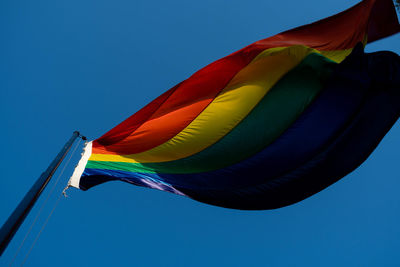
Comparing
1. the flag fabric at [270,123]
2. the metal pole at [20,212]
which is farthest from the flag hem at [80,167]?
the metal pole at [20,212]

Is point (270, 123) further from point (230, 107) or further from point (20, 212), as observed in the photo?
point (20, 212)

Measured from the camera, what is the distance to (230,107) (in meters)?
3.24

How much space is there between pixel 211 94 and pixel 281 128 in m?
1.04

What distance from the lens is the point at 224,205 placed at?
3.10 meters

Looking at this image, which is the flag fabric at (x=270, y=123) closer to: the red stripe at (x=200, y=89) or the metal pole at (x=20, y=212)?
the red stripe at (x=200, y=89)

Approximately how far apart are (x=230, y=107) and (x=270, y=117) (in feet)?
1.71

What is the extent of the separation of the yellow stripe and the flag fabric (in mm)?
13

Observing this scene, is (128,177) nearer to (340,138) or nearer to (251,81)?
(251,81)

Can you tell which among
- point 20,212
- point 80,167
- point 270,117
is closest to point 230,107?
point 270,117

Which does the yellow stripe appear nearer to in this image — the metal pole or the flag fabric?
the flag fabric

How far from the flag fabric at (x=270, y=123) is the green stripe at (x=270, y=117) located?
1cm

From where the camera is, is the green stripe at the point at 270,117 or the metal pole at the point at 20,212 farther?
the green stripe at the point at 270,117

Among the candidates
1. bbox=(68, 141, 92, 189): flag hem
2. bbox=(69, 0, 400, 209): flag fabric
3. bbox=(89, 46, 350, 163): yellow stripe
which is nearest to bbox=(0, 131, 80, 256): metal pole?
bbox=(68, 141, 92, 189): flag hem

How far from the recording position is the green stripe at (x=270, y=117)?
295 centimetres
